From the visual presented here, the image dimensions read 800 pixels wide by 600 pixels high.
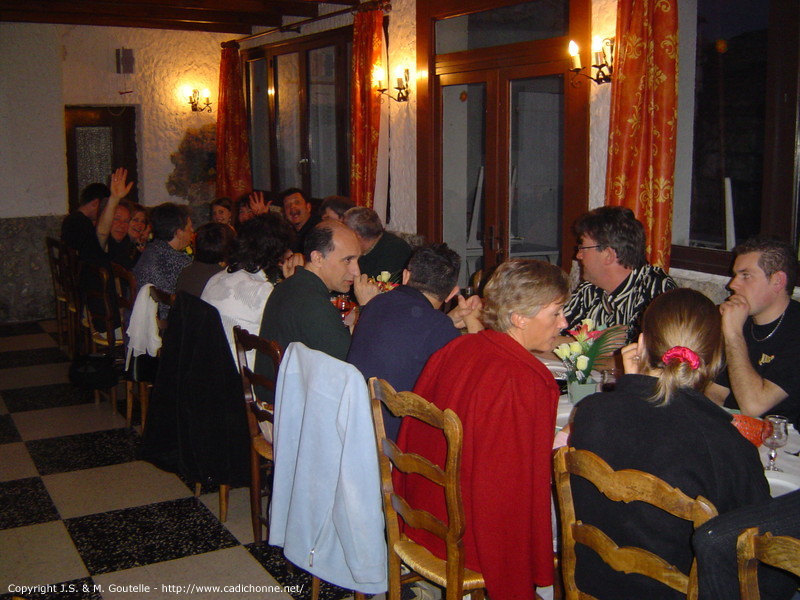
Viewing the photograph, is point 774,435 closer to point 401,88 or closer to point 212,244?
point 212,244

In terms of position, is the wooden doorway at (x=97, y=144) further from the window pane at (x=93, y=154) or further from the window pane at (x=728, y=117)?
the window pane at (x=728, y=117)

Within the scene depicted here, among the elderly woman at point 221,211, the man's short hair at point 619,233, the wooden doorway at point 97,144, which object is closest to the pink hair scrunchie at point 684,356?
the man's short hair at point 619,233

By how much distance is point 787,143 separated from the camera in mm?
3479

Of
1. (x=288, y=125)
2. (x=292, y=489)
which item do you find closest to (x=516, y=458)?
(x=292, y=489)

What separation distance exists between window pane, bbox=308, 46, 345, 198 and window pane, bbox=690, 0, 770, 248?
3682 millimetres

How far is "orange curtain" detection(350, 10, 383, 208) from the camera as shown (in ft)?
19.4

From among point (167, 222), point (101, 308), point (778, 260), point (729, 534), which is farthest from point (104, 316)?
point (729, 534)

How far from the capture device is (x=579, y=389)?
97.7 inches

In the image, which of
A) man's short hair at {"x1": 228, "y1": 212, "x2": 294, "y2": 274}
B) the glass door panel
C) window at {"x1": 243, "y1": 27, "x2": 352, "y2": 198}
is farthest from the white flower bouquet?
window at {"x1": 243, "y1": 27, "x2": 352, "y2": 198}

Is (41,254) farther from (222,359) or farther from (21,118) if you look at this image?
(222,359)

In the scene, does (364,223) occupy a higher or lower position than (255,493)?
higher

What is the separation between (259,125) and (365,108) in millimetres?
2920

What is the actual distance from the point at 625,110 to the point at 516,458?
2580mm

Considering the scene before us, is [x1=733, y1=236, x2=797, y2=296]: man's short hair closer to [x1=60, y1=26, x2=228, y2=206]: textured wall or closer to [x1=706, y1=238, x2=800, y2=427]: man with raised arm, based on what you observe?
[x1=706, y1=238, x2=800, y2=427]: man with raised arm
